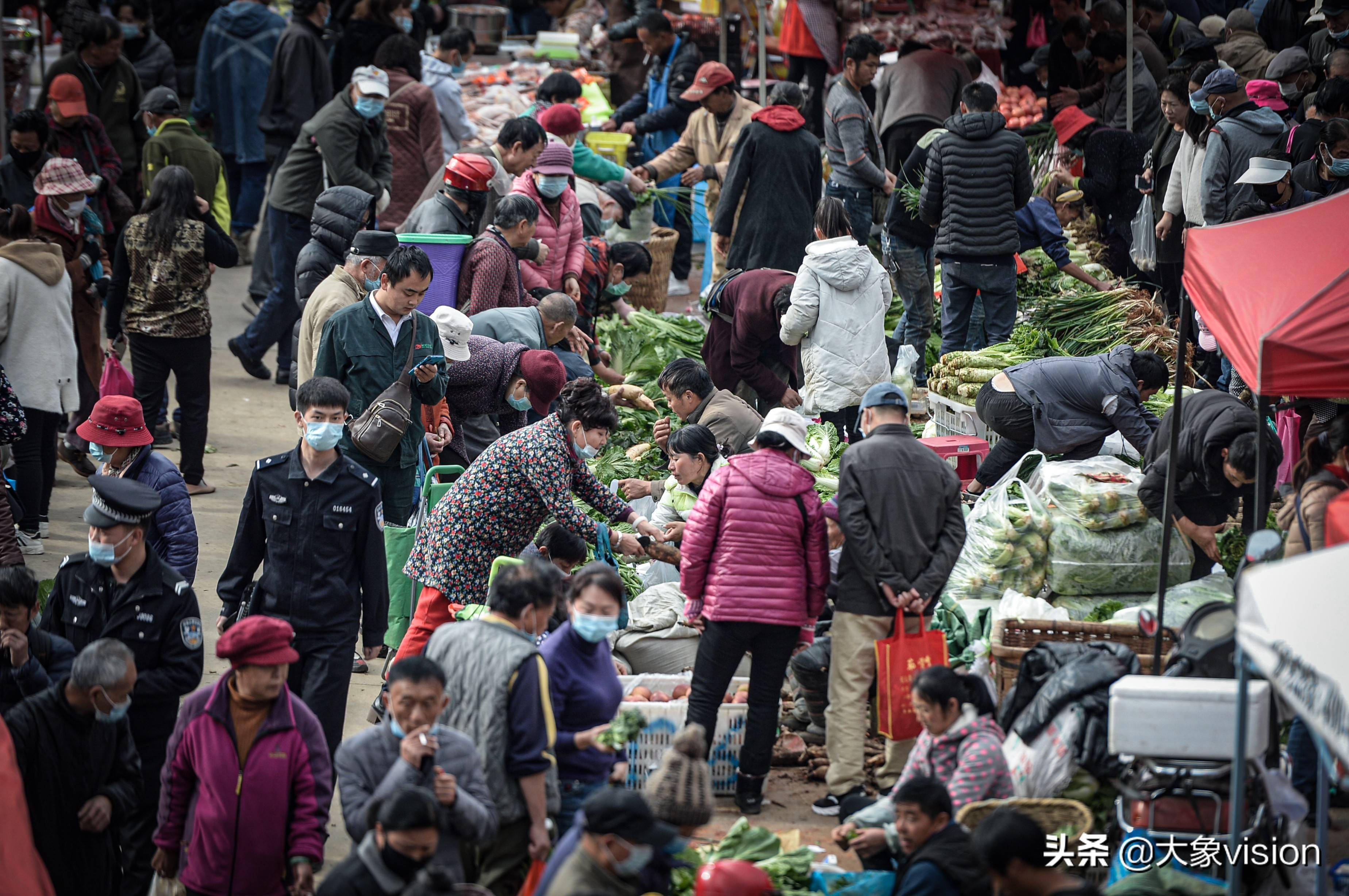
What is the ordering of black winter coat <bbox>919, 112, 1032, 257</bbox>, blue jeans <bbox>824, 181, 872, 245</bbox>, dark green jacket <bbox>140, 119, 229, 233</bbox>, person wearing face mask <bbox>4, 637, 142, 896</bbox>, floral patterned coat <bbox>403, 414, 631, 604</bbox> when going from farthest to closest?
blue jeans <bbox>824, 181, 872, 245</bbox> < dark green jacket <bbox>140, 119, 229, 233</bbox> < black winter coat <bbox>919, 112, 1032, 257</bbox> < floral patterned coat <bbox>403, 414, 631, 604</bbox> < person wearing face mask <bbox>4, 637, 142, 896</bbox>

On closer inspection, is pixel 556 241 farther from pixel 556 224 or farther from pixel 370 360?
pixel 370 360

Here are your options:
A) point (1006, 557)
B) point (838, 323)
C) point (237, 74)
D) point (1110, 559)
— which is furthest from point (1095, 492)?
point (237, 74)

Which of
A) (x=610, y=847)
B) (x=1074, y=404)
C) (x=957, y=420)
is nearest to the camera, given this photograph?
(x=610, y=847)

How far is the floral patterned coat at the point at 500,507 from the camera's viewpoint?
612 cm

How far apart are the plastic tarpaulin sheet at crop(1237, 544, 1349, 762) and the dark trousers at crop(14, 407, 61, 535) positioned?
250 inches

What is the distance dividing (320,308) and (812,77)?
7.10m

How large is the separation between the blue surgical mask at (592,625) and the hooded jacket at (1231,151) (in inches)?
213

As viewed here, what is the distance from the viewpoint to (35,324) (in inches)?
317

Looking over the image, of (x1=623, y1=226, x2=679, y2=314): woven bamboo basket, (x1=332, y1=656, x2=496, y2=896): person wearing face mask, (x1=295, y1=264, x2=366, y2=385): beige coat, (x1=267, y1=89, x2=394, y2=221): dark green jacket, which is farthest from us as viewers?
(x1=623, y1=226, x2=679, y2=314): woven bamboo basket

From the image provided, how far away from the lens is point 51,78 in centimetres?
1086

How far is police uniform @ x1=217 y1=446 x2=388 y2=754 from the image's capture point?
225 inches

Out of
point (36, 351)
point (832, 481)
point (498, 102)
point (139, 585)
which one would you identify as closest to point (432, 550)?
point (139, 585)

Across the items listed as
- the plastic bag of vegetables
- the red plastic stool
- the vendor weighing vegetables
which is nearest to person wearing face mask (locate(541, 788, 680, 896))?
the plastic bag of vegetables

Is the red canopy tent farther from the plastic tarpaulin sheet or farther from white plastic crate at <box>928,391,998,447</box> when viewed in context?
white plastic crate at <box>928,391,998,447</box>
